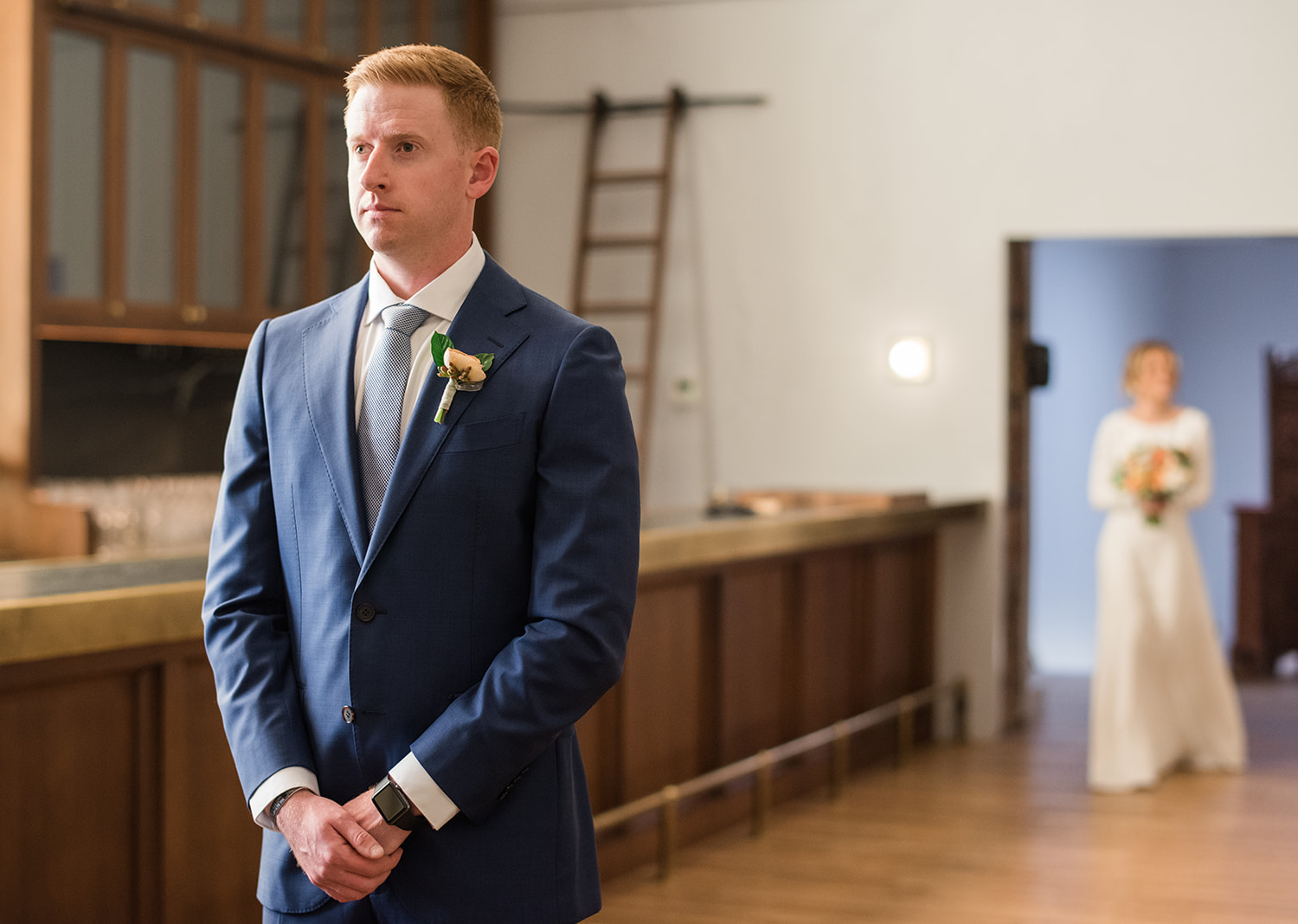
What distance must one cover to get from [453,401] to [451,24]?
228 inches

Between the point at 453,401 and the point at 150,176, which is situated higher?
the point at 150,176

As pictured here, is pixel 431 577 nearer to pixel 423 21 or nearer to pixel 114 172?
pixel 114 172

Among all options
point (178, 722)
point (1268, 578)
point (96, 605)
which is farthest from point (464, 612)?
point (1268, 578)

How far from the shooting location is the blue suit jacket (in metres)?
1.46

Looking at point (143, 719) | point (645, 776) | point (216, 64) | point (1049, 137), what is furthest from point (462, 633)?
point (1049, 137)

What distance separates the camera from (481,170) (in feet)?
5.02

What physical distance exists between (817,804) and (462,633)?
12.5ft

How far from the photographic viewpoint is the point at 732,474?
664cm

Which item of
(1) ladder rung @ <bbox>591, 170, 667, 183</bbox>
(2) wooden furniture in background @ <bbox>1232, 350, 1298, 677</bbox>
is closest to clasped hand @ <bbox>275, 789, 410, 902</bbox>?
(1) ladder rung @ <bbox>591, 170, 667, 183</bbox>

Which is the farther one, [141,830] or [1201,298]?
[1201,298]

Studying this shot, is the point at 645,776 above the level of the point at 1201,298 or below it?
below

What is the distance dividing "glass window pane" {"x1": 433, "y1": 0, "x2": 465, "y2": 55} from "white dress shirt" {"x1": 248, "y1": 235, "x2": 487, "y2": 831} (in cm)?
547

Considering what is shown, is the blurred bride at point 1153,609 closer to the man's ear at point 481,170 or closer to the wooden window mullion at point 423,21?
the wooden window mullion at point 423,21

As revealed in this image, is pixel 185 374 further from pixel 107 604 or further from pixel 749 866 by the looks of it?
pixel 107 604
